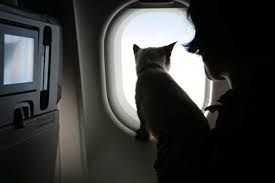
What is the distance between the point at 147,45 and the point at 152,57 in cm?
7

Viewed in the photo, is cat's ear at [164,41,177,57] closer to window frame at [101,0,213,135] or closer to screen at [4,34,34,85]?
window frame at [101,0,213,135]

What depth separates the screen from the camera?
0.76 m

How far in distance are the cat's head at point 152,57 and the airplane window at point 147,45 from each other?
0.13 feet

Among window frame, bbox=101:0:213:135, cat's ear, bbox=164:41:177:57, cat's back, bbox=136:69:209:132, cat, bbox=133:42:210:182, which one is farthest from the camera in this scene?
cat's ear, bbox=164:41:177:57

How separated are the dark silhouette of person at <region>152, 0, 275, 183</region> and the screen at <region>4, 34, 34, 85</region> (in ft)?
1.33

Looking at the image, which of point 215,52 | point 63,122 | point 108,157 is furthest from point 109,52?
point 215,52

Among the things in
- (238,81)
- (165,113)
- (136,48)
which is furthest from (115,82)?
(238,81)

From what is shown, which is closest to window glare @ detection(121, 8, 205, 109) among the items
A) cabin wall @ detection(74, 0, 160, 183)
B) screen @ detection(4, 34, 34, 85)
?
cabin wall @ detection(74, 0, 160, 183)

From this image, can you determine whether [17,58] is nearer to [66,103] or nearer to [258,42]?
[258,42]

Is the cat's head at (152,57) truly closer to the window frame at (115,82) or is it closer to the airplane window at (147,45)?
the airplane window at (147,45)

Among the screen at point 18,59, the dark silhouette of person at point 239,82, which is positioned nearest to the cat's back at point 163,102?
the dark silhouette of person at point 239,82

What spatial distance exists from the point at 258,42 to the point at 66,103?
90 centimetres

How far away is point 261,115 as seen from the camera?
2.36ft

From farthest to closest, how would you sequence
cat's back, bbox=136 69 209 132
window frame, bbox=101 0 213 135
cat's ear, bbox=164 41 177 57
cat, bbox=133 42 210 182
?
cat's ear, bbox=164 41 177 57, window frame, bbox=101 0 213 135, cat's back, bbox=136 69 209 132, cat, bbox=133 42 210 182
